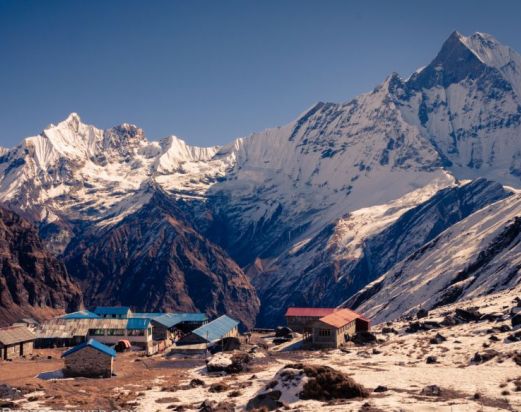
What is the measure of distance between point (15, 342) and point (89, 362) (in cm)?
3387

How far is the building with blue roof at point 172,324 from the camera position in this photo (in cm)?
14200

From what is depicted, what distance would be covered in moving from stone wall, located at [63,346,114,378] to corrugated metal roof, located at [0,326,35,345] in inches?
1174

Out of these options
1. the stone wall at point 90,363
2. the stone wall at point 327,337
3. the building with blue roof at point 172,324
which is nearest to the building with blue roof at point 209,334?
the building with blue roof at point 172,324

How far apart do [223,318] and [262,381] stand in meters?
79.8

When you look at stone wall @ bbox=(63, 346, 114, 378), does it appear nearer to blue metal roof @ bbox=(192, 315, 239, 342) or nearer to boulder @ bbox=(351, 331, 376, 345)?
blue metal roof @ bbox=(192, 315, 239, 342)

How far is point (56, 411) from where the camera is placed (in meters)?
62.9

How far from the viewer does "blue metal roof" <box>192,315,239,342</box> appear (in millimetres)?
124875

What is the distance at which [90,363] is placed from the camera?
288ft

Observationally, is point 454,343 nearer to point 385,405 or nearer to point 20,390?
point 385,405

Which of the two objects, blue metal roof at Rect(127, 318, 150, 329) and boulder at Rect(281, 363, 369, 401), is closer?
boulder at Rect(281, 363, 369, 401)

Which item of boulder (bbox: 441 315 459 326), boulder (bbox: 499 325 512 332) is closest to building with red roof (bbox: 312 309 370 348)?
boulder (bbox: 441 315 459 326)

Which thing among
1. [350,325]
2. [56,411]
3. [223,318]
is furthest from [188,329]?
[56,411]

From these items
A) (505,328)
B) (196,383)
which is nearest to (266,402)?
(196,383)

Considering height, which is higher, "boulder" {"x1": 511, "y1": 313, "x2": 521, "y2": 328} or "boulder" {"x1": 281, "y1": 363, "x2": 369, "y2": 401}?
"boulder" {"x1": 511, "y1": 313, "x2": 521, "y2": 328}
